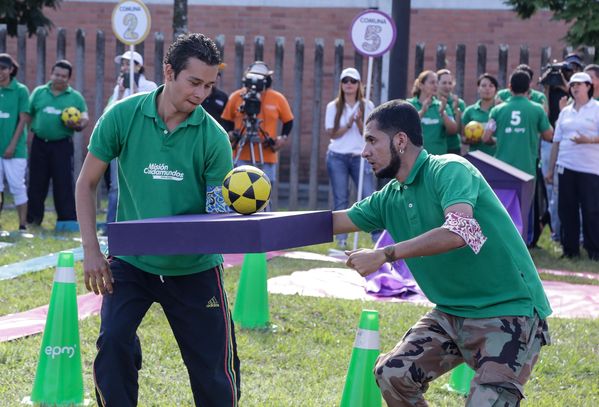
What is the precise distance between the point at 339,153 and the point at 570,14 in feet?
19.9

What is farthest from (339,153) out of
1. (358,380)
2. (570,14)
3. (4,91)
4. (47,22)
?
(47,22)

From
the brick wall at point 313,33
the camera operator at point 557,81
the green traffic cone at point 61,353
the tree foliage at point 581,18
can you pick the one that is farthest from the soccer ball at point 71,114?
the tree foliage at point 581,18

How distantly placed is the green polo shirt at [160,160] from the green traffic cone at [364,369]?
3.60 feet

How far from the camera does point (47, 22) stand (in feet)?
64.3

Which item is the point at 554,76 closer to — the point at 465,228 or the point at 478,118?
the point at 478,118

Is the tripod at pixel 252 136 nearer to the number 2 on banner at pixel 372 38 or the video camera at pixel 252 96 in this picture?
the video camera at pixel 252 96

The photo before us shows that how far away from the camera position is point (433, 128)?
12664 millimetres

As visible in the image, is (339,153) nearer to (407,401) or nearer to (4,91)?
(4,91)

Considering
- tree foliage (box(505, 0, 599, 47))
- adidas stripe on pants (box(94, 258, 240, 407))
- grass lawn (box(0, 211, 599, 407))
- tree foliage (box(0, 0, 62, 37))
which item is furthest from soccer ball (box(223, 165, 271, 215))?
tree foliage (box(0, 0, 62, 37))

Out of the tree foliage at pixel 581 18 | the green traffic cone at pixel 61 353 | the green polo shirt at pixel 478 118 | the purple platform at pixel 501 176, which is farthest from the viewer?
the tree foliage at pixel 581 18

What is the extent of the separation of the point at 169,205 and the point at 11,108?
9.20 metres

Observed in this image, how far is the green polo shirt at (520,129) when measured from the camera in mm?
12680

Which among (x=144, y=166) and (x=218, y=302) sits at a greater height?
(x=144, y=166)

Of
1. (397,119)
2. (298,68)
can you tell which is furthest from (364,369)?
(298,68)
